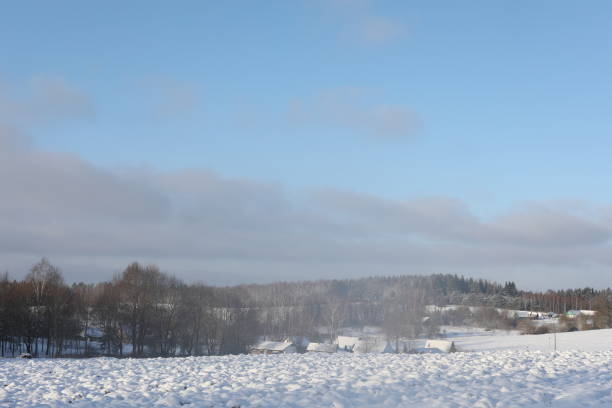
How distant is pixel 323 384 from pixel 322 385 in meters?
0.12

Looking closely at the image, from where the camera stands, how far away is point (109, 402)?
45.2 feet

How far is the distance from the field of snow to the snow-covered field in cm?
3

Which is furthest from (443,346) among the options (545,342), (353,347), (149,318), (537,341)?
(149,318)

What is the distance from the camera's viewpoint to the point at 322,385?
1524 cm

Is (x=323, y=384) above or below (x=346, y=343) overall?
above

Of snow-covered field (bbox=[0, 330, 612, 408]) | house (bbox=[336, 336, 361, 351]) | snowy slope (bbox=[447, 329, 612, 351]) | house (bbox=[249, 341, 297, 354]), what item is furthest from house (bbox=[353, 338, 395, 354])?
snow-covered field (bbox=[0, 330, 612, 408])

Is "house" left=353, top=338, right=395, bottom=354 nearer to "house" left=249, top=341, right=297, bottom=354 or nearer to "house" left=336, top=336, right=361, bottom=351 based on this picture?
"house" left=336, top=336, right=361, bottom=351

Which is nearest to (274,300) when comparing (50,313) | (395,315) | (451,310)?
(395,315)

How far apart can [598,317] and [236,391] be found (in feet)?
335

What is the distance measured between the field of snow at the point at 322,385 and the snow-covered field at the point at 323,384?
0.03 meters

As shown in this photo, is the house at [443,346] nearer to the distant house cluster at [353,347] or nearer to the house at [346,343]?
the distant house cluster at [353,347]

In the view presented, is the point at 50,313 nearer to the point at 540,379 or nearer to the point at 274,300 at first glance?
the point at 540,379

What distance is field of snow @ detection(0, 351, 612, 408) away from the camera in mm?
13789

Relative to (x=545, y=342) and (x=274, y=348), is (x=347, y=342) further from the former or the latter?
(x=545, y=342)
